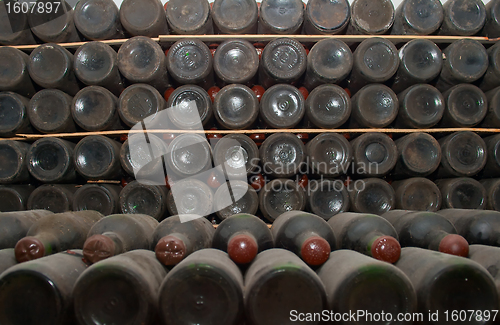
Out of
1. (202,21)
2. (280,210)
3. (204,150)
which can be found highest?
(202,21)

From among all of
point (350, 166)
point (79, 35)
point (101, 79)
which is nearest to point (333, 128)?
point (350, 166)

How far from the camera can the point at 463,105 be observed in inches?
116

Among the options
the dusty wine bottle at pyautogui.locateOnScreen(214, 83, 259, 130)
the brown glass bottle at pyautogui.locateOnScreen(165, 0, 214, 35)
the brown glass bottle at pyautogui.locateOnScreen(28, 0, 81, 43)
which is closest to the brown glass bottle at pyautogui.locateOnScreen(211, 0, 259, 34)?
the brown glass bottle at pyautogui.locateOnScreen(165, 0, 214, 35)

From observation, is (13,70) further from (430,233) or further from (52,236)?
(430,233)

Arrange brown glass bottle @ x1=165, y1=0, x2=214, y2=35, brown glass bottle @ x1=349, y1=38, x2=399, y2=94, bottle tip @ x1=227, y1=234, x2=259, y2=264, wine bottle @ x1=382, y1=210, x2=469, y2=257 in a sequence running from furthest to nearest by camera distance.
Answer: brown glass bottle @ x1=165, y1=0, x2=214, y2=35 < brown glass bottle @ x1=349, y1=38, x2=399, y2=94 < wine bottle @ x1=382, y1=210, x2=469, y2=257 < bottle tip @ x1=227, y1=234, x2=259, y2=264

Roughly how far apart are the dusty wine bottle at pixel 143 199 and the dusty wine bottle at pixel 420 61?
8.83ft

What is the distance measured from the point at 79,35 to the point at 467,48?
159 inches

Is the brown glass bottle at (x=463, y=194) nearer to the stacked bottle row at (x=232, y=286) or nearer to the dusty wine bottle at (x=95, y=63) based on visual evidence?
the stacked bottle row at (x=232, y=286)

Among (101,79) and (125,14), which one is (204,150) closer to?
(101,79)

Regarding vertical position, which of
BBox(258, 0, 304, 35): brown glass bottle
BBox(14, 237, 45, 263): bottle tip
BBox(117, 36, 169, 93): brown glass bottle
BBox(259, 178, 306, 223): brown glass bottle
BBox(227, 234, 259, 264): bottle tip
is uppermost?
BBox(258, 0, 304, 35): brown glass bottle

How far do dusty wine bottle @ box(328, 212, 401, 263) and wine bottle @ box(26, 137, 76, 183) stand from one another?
102 inches

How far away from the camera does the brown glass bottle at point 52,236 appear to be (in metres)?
1.71

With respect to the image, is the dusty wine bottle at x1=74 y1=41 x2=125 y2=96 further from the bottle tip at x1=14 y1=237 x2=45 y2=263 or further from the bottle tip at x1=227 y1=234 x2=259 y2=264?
the bottle tip at x1=227 y1=234 x2=259 y2=264

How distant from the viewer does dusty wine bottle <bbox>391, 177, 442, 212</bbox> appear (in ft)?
9.20
